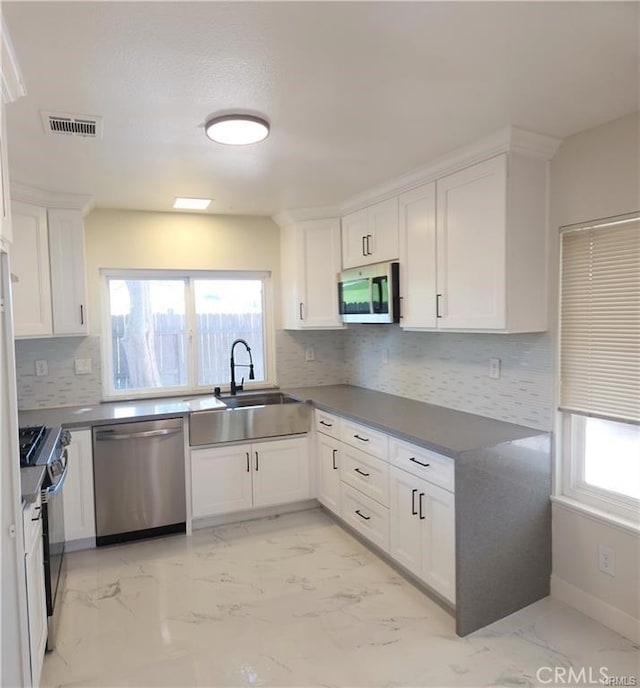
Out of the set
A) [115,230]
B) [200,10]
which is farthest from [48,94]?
[115,230]

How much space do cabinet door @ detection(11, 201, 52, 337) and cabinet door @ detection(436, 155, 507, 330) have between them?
254 centimetres

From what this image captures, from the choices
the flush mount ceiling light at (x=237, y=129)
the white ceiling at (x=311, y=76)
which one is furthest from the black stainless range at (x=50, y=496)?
the flush mount ceiling light at (x=237, y=129)

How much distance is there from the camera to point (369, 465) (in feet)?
9.78

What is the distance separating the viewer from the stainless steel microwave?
316 centimetres

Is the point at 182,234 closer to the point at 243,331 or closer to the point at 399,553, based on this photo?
the point at 243,331

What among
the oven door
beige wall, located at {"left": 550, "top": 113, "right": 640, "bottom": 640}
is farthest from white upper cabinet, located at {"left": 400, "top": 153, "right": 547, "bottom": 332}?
the oven door

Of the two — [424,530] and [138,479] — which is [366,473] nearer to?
[424,530]

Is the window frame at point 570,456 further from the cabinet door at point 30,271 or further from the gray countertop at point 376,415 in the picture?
the cabinet door at point 30,271

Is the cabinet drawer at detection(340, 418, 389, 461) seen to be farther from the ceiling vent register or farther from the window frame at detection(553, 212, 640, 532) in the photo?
the ceiling vent register

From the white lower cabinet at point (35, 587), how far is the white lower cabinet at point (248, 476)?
1.35m

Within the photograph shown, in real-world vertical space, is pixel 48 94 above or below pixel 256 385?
above

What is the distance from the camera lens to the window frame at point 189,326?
3738 millimetres

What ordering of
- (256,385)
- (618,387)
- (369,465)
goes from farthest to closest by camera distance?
(256,385) < (369,465) < (618,387)

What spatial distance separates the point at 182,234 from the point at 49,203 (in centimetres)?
98
